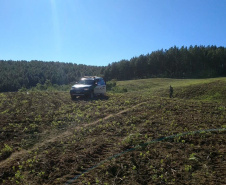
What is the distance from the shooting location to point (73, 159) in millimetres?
5723

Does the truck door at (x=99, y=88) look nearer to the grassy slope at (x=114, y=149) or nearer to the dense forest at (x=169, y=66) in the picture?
the grassy slope at (x=114, y=149)

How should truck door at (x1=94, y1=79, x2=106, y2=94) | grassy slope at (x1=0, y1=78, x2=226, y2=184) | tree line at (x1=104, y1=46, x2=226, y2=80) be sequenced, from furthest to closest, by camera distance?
tree line at (x1=104, y1=46, x2=226, y2=80)
truck door at (x1=94, y1=79, x2=106, y2=94)
grassy slope at (x1=0, y1=78, x2=226, y2=184)

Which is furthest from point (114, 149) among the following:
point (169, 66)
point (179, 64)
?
point (169, 66)

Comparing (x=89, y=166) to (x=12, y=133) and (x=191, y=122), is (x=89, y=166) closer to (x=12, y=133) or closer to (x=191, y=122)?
(x=12, y=133)

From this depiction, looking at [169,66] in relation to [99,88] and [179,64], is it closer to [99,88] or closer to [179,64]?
[179,64]

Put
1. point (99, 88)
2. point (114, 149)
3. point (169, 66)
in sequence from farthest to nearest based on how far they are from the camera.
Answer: point (169, 66), point (99, 88), point (114, 149)

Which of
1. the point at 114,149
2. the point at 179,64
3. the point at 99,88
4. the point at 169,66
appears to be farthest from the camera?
the point at 169,66

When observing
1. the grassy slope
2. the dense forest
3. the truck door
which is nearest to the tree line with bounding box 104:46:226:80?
the dense forest

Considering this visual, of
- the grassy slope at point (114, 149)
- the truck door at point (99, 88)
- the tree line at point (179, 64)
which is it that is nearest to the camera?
the grassy slope at point (114, 149)

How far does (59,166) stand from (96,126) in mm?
3469

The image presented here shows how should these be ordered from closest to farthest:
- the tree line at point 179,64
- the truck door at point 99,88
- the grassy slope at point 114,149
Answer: the grassy slope at point 114,149
the truck door at point 99,88
the tree line at point 179,64

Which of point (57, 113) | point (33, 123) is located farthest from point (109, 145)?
point (57, 113)

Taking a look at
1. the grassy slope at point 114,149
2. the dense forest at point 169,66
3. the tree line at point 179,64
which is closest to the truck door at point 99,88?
the grassy slope at point 114,149

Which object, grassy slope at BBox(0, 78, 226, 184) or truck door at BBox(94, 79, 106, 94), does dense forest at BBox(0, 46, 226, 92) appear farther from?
grassy slope at BBox(0, 78, 226, 184)
